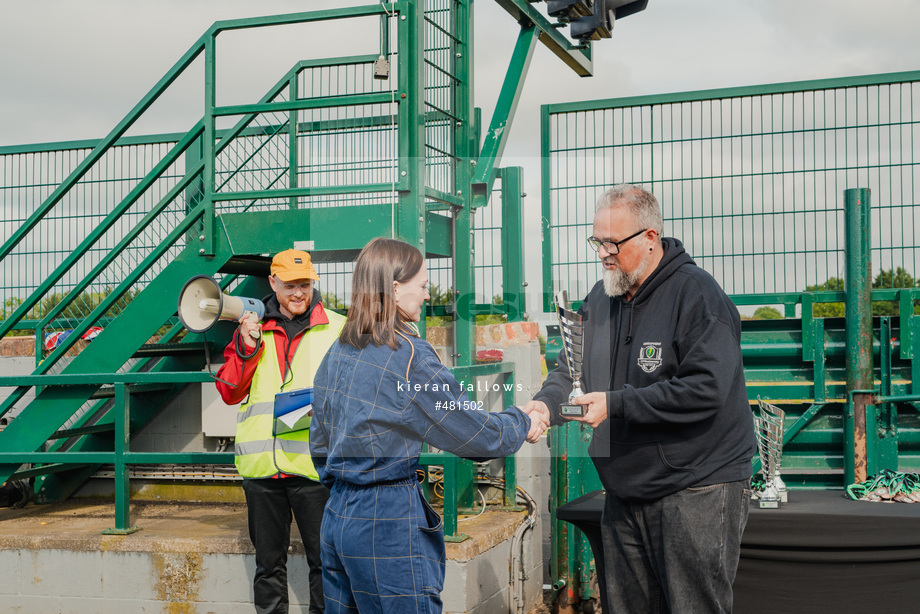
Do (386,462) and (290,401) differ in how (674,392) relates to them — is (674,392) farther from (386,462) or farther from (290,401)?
(290,401)

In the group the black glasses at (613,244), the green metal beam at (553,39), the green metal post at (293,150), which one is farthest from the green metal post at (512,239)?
the black glasses at (613,244)

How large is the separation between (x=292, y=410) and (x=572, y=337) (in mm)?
1577

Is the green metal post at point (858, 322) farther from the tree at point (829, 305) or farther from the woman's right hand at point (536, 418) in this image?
the woman's right hand at point (536, 418)

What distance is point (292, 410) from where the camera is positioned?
444 centimetres

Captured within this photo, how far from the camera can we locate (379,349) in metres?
3.02

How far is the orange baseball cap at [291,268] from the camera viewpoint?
4.52m

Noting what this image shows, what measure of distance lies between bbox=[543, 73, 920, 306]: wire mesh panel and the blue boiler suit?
307cm

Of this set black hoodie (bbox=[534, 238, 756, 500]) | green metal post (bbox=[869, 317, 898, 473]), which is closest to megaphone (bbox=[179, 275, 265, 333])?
black hoodie (bbox=[534, 238, 756, 500])

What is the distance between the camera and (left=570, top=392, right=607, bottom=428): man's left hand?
326 cm

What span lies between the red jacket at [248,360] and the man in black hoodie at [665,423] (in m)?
1.51

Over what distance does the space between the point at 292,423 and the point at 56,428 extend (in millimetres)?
2655

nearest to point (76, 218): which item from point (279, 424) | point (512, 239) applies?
point (512, 239)

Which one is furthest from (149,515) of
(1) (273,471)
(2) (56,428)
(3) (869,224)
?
(3) (869,224)

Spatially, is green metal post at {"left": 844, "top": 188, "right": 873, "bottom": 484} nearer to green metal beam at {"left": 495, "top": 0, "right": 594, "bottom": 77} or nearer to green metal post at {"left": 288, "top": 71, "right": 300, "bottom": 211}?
green metal beam at {"left": 495, "top": 0, "right": 594, "bottom": 77}
